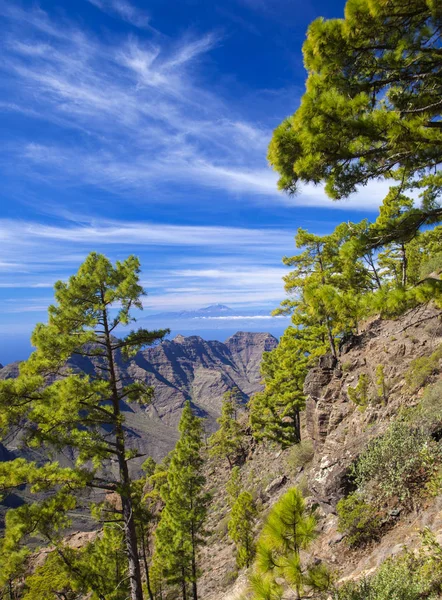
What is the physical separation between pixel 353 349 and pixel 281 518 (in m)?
14.4

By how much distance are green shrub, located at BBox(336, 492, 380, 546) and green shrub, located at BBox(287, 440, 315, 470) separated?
13.4 metres

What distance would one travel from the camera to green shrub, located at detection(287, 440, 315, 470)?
21.9 metres

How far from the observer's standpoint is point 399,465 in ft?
26.6

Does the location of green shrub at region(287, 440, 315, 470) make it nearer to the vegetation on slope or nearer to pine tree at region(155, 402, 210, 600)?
pine tree at region(155, 402, 210, 600)

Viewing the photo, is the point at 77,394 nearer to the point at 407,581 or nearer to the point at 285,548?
the point at 285,548

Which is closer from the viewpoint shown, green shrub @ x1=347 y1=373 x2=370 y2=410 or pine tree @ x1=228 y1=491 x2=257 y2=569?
green shrub @ x1=347 y1=373 x2=370 y2=410

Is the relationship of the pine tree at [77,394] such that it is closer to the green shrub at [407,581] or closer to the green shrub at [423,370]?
the green shrub at [407,581]

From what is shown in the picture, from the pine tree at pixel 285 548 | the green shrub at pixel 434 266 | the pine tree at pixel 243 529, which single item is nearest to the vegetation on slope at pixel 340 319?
the pine tree at pixel 285 548

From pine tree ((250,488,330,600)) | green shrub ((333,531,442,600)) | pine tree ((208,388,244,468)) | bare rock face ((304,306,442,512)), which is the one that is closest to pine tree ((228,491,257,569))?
bare rock face ((304,306,442,512))

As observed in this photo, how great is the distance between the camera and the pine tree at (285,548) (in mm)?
4945

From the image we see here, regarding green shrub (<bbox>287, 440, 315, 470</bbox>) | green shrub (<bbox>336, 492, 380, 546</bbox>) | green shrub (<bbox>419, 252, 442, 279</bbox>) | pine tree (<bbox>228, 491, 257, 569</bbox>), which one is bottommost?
pine tree (<bbox>228, 491, 257, 569</bbox>)

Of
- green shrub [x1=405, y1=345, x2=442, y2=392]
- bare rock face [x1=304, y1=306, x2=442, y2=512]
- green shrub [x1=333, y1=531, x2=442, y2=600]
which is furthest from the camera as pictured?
green shrub [x1=405, y1=345, x2=442, y2=392]

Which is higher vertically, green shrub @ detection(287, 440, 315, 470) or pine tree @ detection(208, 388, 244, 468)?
green shrub @ detection(287, 440, 315, 470)

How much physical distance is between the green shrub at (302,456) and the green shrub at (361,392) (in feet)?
27.1
